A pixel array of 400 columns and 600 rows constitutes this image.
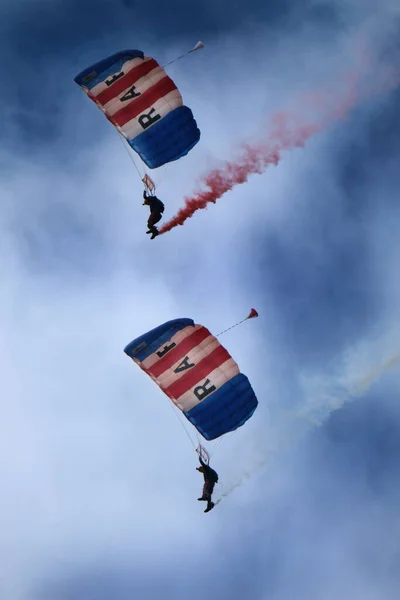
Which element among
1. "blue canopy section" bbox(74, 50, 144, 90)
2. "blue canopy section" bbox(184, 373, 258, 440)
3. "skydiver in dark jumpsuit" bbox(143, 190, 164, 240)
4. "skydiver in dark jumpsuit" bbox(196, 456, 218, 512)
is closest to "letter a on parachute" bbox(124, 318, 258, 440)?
"blue canopy section" bbox(184, 373, 258, 440)

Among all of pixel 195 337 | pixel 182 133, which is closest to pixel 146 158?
pixel 182 133

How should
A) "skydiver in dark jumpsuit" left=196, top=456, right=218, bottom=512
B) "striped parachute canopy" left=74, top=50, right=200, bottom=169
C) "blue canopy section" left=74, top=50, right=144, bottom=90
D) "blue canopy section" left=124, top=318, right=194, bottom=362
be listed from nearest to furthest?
"blue canopy section" left=124, top=318, right=194, bottom=362 < "skydiver in dark jumpsuit" left=196, top=456, right=218, bottom=512 < "blue canopy section" left=74, top=50, right=144, bottom=90 < "striped parachute canopy" left=74, top=50, right=200, bottom=169

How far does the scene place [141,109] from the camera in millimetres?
49688

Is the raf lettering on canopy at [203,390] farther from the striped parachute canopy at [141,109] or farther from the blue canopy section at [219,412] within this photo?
the striped parachute canopy at [141,109]

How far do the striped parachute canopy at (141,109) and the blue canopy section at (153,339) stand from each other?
624 centimetres

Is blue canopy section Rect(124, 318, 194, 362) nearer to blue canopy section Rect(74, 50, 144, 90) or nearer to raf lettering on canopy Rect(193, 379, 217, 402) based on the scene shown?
raf lettering on canopy Rect(193, 379, 217, 402)

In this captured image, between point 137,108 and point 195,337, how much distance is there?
9.15 metres

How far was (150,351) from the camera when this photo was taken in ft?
159

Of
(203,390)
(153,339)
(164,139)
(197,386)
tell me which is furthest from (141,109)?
(203,390)

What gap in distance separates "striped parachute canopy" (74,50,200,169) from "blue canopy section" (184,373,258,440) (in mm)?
9183

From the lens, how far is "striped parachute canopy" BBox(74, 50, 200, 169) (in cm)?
4959

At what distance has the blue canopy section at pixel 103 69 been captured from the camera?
4934cm

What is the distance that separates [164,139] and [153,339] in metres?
7.79

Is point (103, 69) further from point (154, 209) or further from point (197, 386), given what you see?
point (197, 386)
